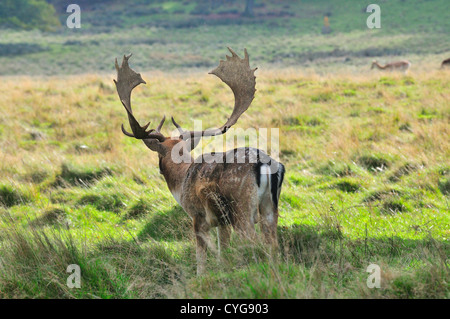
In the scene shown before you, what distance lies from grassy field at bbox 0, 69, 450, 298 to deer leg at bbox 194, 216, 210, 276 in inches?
5.0

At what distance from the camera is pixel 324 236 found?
561cm

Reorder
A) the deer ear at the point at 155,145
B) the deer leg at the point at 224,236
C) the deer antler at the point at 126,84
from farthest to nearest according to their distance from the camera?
the deer antler at the point at 126,84 < the deer ear at the point at 155,145 < the deer leg at the point at 224,236

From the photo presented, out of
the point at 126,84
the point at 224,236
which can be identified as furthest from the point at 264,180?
the point at 126,84

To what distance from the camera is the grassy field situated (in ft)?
14.3

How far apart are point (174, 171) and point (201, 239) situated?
0.85 m

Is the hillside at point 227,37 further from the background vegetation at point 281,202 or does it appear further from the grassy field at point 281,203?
the grassy field at point 281,203

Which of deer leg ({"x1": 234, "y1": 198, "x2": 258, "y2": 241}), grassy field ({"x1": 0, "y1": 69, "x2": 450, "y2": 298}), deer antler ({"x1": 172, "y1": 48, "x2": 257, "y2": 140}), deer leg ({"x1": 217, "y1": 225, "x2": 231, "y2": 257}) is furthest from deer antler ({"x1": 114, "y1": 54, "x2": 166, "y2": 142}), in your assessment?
deer leg ({"x1": 234, "y1": 198, "x2": 258, "y2": 241})

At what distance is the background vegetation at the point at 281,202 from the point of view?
4.37 meters

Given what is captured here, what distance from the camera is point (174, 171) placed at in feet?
17.5

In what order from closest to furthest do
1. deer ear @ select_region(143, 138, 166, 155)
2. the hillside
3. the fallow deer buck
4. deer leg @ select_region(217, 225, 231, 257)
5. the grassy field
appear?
the grassy field, the fallow deer buck, deer leg @ select_region(217, 225, 231, 257), deer ear @ select_region(143, 138, 166, 155), the hillside

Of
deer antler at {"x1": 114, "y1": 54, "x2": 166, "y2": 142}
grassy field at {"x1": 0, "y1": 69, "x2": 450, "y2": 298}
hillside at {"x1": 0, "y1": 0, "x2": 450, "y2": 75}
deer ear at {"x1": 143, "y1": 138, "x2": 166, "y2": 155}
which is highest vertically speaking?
hillside at {"x1": 0, "y1": 0, "x2": 450, "y2": 75}

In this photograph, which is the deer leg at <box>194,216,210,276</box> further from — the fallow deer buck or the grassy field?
the grassy field

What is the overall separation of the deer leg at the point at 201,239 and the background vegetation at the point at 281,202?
0.51ft

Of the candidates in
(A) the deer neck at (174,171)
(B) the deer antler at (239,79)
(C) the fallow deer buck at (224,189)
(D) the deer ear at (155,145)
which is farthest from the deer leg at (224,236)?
(B) the deer antler at (239,79)
